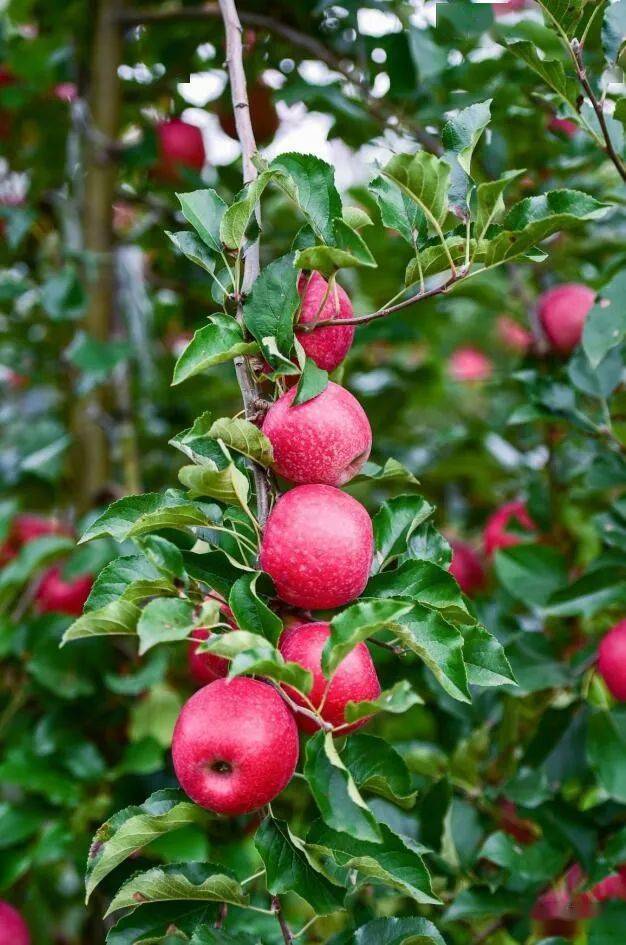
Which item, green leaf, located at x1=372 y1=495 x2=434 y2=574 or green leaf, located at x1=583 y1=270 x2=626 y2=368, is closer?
green leaf, located at x1=372 y1=495 x2=434 y2=574

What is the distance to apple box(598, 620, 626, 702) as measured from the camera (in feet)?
3.26

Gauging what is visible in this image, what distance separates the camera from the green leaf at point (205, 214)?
27.6 inches

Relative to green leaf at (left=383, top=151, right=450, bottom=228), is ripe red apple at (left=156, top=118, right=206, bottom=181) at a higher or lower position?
lower

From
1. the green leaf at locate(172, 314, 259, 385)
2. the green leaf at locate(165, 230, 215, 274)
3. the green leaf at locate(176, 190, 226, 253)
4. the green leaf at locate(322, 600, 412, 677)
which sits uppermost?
the green leaf at locate(176, 190, 226, 253)

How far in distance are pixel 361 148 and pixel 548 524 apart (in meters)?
0.60

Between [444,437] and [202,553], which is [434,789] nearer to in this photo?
[202,553]

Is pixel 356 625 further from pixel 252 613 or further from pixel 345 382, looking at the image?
pixel 345 382

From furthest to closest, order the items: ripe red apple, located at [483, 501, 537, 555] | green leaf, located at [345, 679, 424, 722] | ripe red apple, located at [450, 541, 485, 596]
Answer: ripe red apple, located at [450, 541, 485, 596]
ripe red apple, located at [483, 501, 537, 555]
green leaf, located at [345, 679, 424, 722]

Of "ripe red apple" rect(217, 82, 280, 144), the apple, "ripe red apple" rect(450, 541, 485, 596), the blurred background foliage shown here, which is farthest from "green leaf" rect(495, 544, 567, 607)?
"ripe red apple" rect(217, 82, 280, 144)

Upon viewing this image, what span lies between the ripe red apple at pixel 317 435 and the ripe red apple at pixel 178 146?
99 cm

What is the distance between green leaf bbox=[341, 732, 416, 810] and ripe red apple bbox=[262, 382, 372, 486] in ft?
0.62

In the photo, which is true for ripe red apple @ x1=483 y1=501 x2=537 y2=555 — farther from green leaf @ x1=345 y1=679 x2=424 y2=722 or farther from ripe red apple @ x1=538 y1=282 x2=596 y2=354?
green leaf @ x1=345 y1=679 x2=424 y2=722

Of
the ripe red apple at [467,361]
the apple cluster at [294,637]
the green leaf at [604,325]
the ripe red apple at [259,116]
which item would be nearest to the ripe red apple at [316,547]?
the apple cluster at [294,637]

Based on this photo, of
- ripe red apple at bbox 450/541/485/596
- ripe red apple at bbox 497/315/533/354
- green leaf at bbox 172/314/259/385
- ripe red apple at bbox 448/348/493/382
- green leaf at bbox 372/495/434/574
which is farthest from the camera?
ripe red apple at bbox 448/348/493/382
